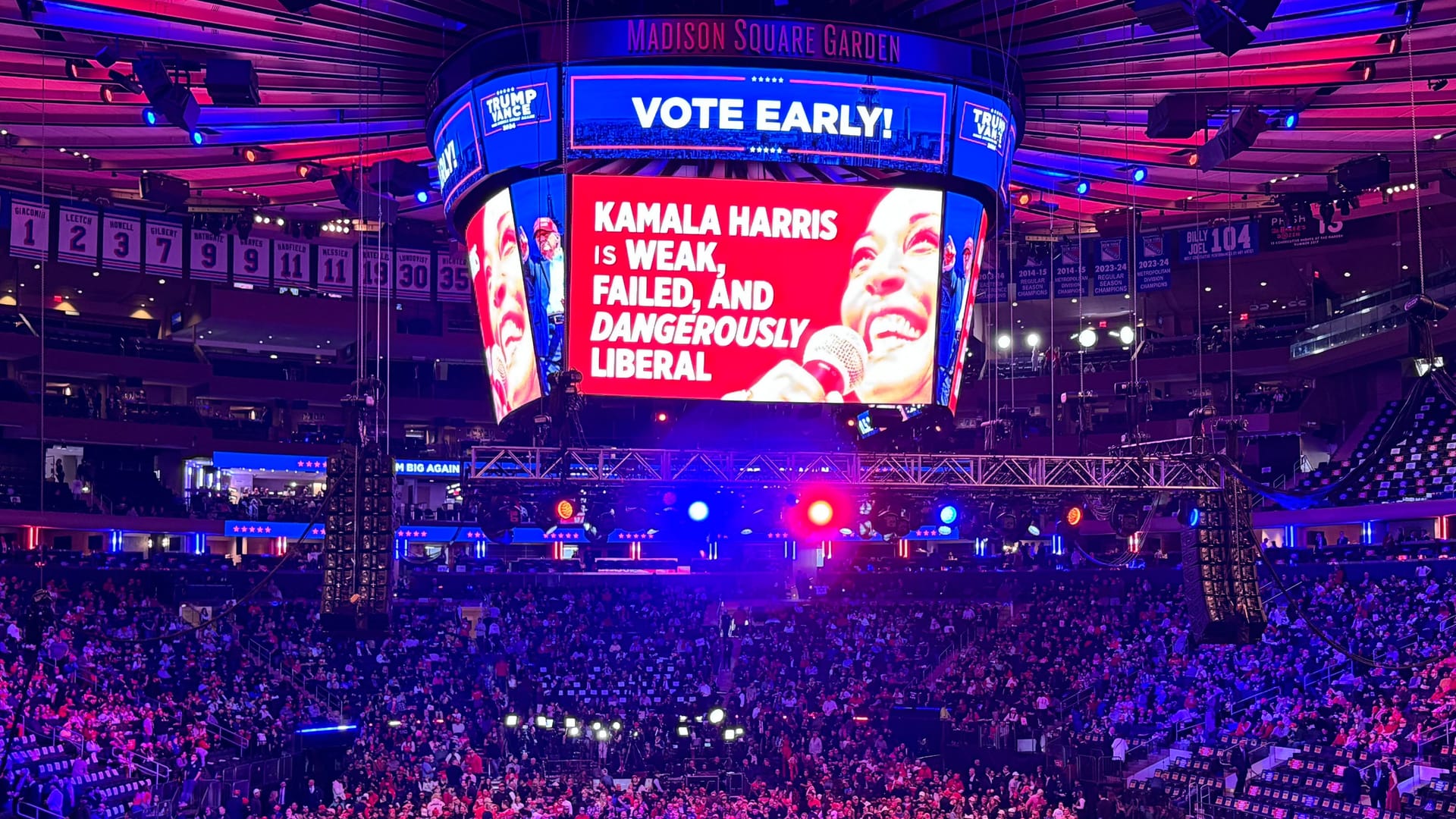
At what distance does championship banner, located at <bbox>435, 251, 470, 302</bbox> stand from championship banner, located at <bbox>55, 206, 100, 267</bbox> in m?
8.43

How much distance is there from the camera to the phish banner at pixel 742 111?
21156 millimetres

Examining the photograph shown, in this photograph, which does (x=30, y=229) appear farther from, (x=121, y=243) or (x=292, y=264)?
(x=292, y=264)

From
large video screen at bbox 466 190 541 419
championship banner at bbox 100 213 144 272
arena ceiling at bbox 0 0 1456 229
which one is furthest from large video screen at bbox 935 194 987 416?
championship banner at bbox 100 213 144 272

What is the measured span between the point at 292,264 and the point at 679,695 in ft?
48.9

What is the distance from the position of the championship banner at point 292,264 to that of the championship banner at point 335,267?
31cm

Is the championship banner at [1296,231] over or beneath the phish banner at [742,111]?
over

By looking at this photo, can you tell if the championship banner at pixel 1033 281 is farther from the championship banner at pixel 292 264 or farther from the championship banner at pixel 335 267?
the championship banner at pixel 292 264

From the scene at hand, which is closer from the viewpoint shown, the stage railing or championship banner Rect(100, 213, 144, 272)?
the stage railing

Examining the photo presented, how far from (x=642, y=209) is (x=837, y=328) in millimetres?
3176

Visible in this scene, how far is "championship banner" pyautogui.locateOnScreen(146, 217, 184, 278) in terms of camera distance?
1462 inches

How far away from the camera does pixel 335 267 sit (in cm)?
4069

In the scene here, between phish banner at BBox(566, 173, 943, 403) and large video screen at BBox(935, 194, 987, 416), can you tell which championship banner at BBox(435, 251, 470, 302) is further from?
large video screen at BBox(935, 194, 987, 416)

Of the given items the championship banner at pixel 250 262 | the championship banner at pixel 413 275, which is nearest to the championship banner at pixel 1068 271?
the championship banner at pixel 413 275

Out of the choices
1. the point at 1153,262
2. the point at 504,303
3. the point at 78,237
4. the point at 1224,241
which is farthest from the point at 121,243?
the point at 1224,241
